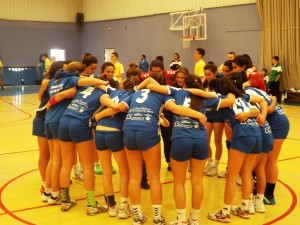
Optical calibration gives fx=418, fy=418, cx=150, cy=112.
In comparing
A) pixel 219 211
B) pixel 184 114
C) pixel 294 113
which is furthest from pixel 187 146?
pixel 294 113

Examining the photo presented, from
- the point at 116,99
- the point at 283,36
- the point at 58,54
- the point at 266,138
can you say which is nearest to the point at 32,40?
the point at 58,54

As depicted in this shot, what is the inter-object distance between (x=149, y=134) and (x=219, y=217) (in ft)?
4.45

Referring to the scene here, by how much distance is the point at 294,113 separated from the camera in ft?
47.2

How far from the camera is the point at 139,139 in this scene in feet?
14.7

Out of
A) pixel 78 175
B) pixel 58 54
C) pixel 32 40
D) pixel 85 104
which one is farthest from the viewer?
pixel 58 54

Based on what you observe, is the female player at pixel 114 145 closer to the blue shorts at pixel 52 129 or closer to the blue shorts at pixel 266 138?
the blue shorts at pixel 52 129

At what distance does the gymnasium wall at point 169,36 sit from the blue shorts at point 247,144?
575 inches

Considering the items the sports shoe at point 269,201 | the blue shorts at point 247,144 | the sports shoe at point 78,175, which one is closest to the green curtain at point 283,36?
the sports shoe at point 269,201

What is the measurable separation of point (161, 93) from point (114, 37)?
76.6 ft

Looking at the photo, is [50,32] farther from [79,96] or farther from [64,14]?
[79,96]

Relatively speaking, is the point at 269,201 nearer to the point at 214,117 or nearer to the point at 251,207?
the point at 251,207

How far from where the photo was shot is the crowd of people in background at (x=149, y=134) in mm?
4520

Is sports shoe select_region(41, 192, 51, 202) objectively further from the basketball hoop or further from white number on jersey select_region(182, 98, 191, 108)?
the basketball hoop

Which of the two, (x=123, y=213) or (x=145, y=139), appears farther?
(x=123, y=213)
